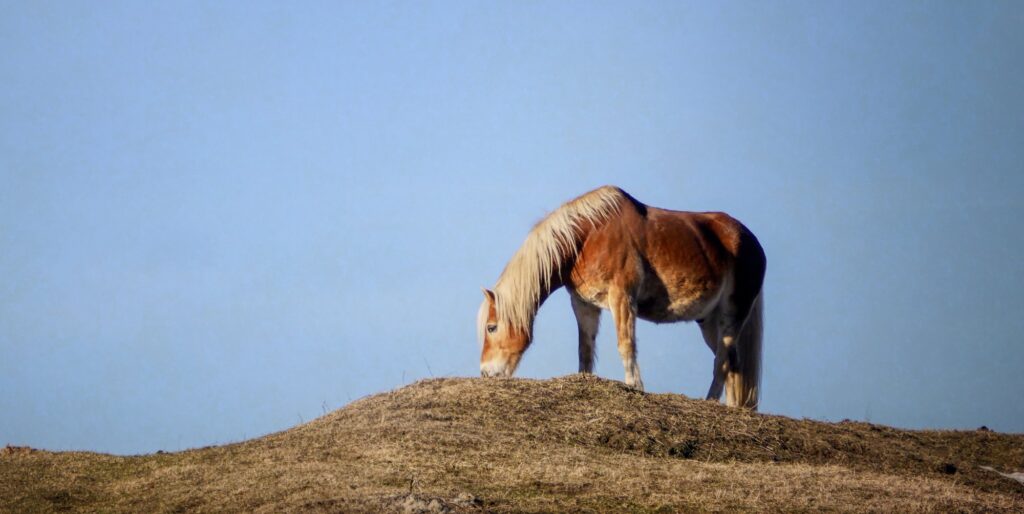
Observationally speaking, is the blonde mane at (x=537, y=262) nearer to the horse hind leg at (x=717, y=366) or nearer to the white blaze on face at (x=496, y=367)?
the white blaze on face at (x=496, y=367)

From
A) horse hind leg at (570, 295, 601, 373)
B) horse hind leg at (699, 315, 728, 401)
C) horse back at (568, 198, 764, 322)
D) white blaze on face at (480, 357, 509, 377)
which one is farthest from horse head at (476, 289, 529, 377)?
horse hind leg at (699, 315, 728, 401)

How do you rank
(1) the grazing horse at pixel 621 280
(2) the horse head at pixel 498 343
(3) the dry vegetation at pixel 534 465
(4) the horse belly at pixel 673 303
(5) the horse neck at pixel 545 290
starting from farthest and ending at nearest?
(4) the horse belly at pixel 673 303 → (2) the horse head at pixel 498 343 → (5) the horse neck at pixel 545 290 → (1) the grazing horse at pixel 621 280 → (3) the dry vegetation at pixel 534 465

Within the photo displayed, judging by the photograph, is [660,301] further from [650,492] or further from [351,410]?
[650,492]

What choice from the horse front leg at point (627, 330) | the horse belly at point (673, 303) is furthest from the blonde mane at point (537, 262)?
the horse belly at point (673, 303)

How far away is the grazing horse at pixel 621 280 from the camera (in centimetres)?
1411

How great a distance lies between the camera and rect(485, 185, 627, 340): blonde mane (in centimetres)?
1420

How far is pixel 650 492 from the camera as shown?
976cm

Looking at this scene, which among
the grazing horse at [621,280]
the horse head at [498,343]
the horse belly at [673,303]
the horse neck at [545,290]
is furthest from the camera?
the horse belly at [673,303]

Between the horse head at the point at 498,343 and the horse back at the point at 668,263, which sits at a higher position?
the horse back at the point at 668,263

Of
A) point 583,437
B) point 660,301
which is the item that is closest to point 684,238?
point 660,301

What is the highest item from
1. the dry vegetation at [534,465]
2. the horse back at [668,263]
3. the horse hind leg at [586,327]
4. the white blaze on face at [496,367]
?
the horse back at [668,263]

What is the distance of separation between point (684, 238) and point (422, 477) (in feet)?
20.0

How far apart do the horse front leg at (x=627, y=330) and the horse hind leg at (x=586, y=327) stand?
0.50m

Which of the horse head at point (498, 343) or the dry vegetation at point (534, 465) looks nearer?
the dry vegetation at point (534, 465)
